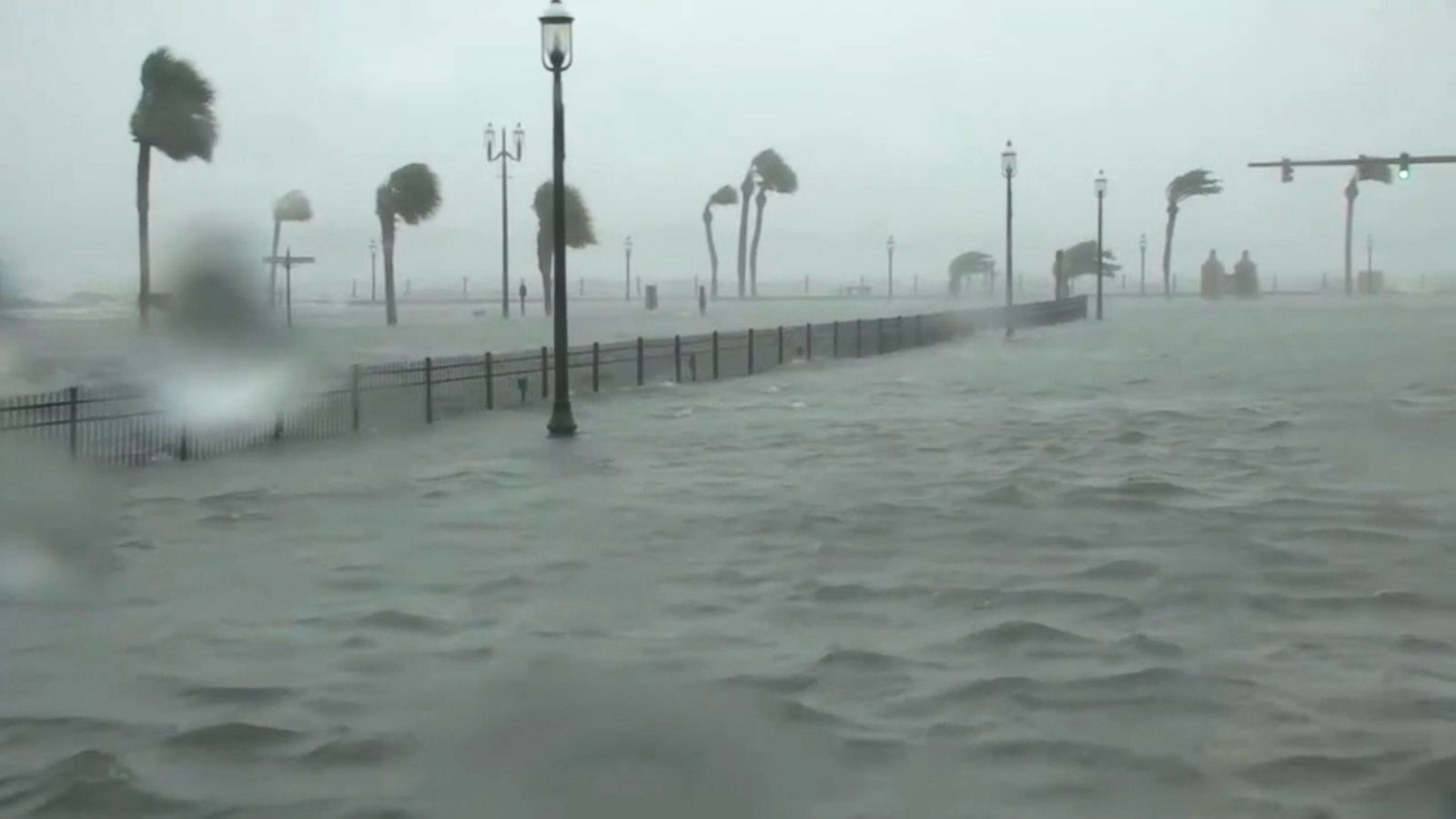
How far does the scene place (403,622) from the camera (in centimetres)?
1111

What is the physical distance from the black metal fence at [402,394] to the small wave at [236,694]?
936 centimetres

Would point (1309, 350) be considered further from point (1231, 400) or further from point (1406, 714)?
point (1406, 714)

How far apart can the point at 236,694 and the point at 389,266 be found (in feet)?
277

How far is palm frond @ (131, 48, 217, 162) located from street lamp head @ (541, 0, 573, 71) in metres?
41.3

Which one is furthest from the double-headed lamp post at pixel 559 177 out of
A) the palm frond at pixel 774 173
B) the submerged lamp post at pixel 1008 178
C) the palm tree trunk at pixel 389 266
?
the palm frond at pixel 774 173

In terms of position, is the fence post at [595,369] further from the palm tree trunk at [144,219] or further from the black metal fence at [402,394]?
the palm tree trunk at [144,219]

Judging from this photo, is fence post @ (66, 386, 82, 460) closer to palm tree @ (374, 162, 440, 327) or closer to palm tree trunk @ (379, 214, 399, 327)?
palm tree trunk @ (379, 214, 399, 327)

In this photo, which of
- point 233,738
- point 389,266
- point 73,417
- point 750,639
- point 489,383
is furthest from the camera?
point 389,266

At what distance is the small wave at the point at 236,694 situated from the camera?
8.98 metres

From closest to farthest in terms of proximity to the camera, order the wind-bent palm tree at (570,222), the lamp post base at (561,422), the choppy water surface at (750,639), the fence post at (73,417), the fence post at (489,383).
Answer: the choppy water surface at (750,639) → the fence post at (73,417) → the lamp post base at (561,422) → the fence post at (489,383) → the wind-bent palm tree at (570,222)

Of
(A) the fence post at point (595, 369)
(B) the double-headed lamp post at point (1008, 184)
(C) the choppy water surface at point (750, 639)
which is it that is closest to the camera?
(C) the choppy water surface at point (750, 639)

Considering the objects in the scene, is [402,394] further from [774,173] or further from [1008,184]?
[774,173]

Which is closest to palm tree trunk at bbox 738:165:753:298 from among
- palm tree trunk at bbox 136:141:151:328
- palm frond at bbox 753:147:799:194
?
palm frond at bbox 753:147:799:194

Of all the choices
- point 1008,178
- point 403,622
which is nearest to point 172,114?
point 1008,178
